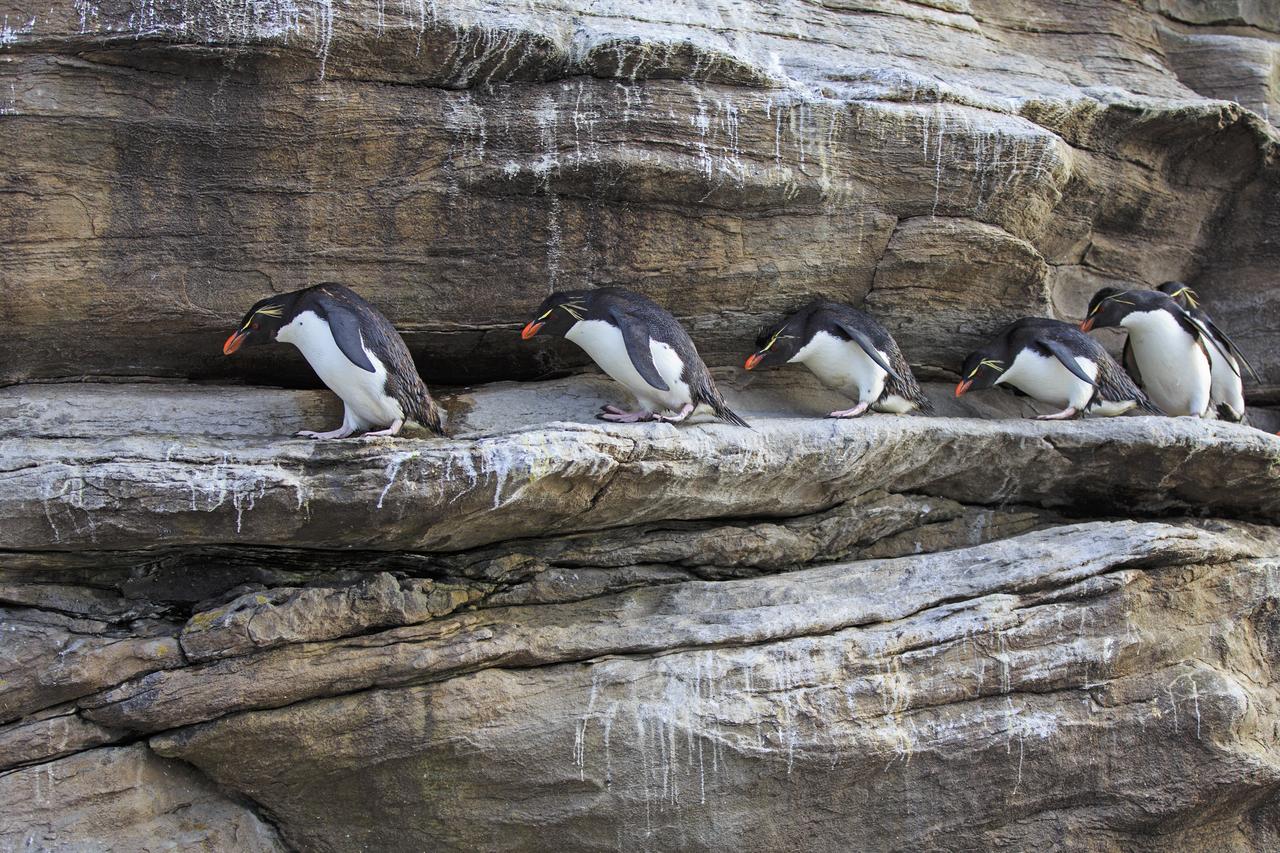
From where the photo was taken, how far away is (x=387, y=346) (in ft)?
19.7

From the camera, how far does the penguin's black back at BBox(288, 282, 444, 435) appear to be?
5949mm

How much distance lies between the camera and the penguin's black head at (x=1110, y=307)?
795cm

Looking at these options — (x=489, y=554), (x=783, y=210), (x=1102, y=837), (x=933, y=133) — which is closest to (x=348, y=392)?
(x=489, y=554)

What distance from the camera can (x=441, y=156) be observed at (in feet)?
21.5

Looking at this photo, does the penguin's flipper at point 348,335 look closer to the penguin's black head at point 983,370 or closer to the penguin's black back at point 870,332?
the penguin's black back at point 870,332

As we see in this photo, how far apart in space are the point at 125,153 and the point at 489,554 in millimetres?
2768

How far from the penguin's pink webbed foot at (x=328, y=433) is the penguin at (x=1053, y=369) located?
3.68 meters

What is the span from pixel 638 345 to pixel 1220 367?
441cm

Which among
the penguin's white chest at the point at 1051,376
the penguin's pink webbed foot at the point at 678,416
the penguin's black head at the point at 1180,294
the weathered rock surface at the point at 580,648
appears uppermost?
the penguin's black head at the point at 1180,294

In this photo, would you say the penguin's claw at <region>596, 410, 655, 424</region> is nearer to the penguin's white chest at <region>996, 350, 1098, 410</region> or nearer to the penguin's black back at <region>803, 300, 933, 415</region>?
the penguin's black back at <region>803, 300, 933, 415</region>

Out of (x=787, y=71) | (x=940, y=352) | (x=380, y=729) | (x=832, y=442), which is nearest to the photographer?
(x=380, y=729)

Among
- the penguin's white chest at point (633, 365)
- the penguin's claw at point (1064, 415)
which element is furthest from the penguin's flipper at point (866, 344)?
the penguin's white chest at point (633, 365)

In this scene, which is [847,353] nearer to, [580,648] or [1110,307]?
[1110,307]

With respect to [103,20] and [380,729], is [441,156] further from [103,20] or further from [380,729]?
[380,729]
